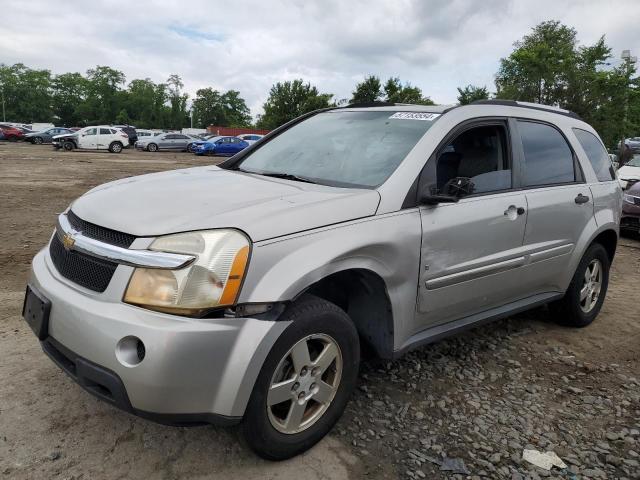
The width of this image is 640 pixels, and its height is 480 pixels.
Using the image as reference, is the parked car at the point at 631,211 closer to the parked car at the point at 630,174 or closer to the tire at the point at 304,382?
the parked car at the point at 630,174

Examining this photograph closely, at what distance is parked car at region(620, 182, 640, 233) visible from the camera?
8523mm

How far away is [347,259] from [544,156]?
2.10 m

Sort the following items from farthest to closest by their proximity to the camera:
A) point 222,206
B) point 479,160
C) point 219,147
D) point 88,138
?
point 219,147, point 88,138, point 479,160, point 222,206

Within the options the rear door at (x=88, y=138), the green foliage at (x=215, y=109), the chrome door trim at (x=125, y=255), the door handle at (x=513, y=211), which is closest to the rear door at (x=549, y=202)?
the door handle at (x=513, y=211)

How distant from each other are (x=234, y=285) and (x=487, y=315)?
1.92 meters

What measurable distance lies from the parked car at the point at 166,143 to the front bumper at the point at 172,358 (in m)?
34.9

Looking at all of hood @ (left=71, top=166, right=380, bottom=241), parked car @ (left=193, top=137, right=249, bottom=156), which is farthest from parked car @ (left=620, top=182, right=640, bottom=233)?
parked car @ (left=193, top=137, right=249, bottom=156)

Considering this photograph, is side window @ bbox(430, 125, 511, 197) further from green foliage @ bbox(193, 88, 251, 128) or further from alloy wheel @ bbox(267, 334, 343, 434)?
green foliage @ bbox(193, 88, 251, 128)

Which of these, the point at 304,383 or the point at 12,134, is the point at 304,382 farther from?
the point at 12,134

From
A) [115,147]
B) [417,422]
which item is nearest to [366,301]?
[417,422]

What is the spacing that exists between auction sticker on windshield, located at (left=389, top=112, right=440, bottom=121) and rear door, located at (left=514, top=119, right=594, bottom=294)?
0.74 meters

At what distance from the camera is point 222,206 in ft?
7.77

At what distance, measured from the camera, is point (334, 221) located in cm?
242

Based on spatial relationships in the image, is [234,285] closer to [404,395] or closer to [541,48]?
[404,395]
